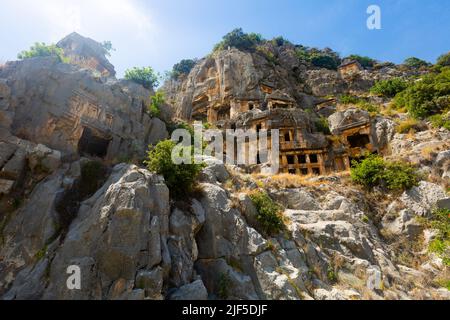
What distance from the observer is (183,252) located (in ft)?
33.0

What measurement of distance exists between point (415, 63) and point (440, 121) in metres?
41.0

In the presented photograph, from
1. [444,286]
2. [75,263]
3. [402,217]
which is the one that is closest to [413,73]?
[402,217]

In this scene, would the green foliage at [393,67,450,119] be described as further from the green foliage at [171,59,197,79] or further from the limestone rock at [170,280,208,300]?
the green foliage at [171,59,197,79]

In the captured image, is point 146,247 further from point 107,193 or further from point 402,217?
point 402,217

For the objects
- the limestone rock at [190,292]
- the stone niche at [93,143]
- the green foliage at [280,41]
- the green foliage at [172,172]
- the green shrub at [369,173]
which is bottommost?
the limestone rock at [190,292]

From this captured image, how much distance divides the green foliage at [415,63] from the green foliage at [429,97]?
29.3 m

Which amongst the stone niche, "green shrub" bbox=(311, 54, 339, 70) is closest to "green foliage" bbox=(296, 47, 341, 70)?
"green shrub" bbox=(311, 54, 339, 70)

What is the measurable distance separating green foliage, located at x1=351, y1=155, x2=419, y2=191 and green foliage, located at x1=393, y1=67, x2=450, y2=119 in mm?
10231

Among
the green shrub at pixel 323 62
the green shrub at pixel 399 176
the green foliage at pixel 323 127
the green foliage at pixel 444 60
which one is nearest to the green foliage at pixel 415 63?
the green foliage at pixel 444 60

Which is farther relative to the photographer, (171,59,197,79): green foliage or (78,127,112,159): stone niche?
(171,59,197,79): green foliage

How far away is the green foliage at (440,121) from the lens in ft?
73.7

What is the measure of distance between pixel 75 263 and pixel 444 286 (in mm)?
14276

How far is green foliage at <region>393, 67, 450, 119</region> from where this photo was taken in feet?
83.4

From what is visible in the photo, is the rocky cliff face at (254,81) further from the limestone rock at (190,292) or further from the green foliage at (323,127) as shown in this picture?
the limestone rock at (190,292)
